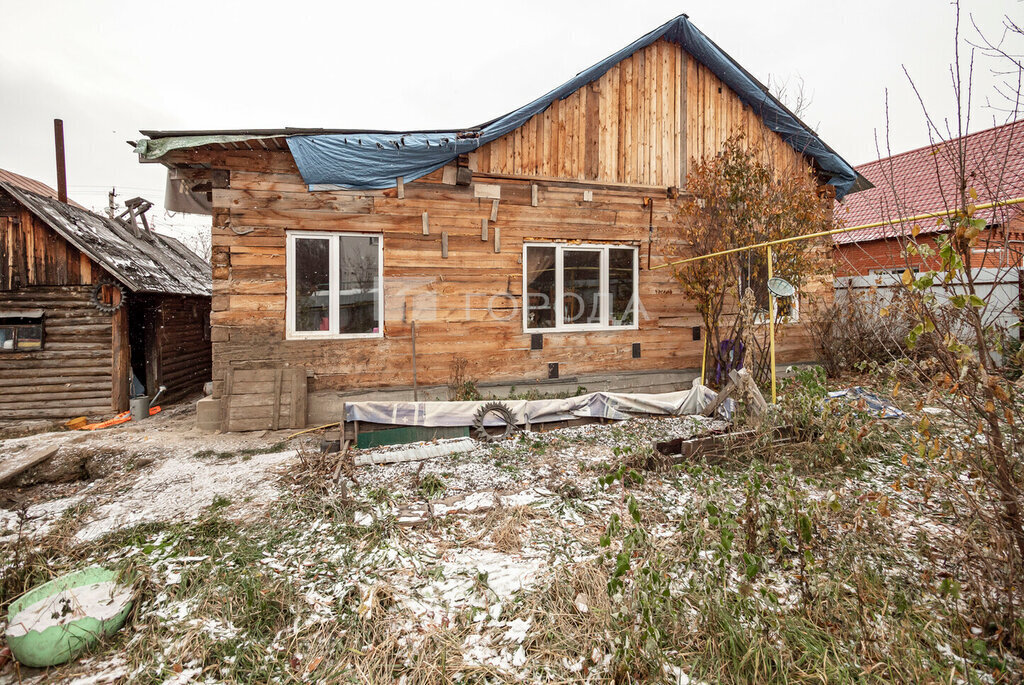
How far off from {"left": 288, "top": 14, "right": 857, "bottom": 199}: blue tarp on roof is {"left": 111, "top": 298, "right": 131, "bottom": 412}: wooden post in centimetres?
539

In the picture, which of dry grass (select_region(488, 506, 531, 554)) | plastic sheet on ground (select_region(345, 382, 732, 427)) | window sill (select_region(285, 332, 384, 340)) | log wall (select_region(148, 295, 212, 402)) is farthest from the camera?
log wall (select_region(148, 295, 212, 402))

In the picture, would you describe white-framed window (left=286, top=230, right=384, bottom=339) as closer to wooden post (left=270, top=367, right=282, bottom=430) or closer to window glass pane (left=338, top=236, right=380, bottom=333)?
window glass pane (left=338, top=236, right=380, bottom=333)

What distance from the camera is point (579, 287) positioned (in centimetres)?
786

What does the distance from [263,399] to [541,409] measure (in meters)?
3.70

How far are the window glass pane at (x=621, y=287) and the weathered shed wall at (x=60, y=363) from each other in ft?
29.7

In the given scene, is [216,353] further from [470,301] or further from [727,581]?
[727,581]

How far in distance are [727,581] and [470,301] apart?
5.23 meters

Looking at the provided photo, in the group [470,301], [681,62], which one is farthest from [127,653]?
[681,62]

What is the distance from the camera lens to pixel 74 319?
28.4 ft

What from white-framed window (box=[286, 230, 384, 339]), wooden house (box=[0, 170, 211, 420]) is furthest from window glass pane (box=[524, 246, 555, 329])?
wooden house (box=[0, 170, 211, 420])

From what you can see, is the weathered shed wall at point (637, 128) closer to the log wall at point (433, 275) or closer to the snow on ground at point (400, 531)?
the log wall at point (433, 275)

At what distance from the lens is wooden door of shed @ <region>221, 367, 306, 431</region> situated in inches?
249

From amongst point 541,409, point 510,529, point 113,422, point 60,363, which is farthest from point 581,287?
point 60,363

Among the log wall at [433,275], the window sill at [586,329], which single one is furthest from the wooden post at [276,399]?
the window sill at [586,329]
